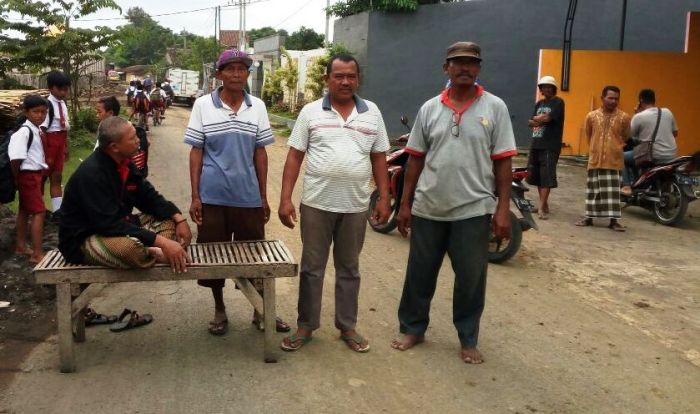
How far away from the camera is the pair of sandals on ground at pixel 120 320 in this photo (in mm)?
4709

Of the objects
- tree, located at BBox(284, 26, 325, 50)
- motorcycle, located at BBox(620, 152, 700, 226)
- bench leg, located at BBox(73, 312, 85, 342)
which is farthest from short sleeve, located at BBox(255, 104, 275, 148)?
tree, located at BBox(284, 26, 325, 50)

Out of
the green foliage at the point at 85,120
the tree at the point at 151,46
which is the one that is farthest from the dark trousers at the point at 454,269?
the tree at the point at 151,46

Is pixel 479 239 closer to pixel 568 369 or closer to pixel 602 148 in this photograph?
pixel 568 369

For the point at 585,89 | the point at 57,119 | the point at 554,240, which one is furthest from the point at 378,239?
the point at 585,89

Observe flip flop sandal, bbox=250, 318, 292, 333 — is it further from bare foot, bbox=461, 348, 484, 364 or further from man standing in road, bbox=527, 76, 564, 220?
man standing in road, bbox=527, 76, 564, 220

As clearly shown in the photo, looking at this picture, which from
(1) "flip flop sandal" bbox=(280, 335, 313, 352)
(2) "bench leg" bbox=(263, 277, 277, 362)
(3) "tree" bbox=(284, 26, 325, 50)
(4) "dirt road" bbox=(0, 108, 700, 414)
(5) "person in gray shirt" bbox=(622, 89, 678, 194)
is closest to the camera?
(4) "dirt road" bbox=(0, 108, 700, 414)

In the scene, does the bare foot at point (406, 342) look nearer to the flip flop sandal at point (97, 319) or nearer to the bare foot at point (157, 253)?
the bare foot at point (157, 253)

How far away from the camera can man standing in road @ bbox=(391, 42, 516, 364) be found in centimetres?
405

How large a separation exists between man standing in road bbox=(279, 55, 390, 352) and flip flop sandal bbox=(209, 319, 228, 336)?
1.63ft

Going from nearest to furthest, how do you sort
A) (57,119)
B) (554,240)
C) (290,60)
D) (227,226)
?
1. (227,226)
2. (57,119)
3. (554,240)
4. (290,60)

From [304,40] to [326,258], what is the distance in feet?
153

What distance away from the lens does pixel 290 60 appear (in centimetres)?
2788

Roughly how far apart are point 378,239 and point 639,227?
356 centimetres

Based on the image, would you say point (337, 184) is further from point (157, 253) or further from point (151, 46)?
point (151, 46)
